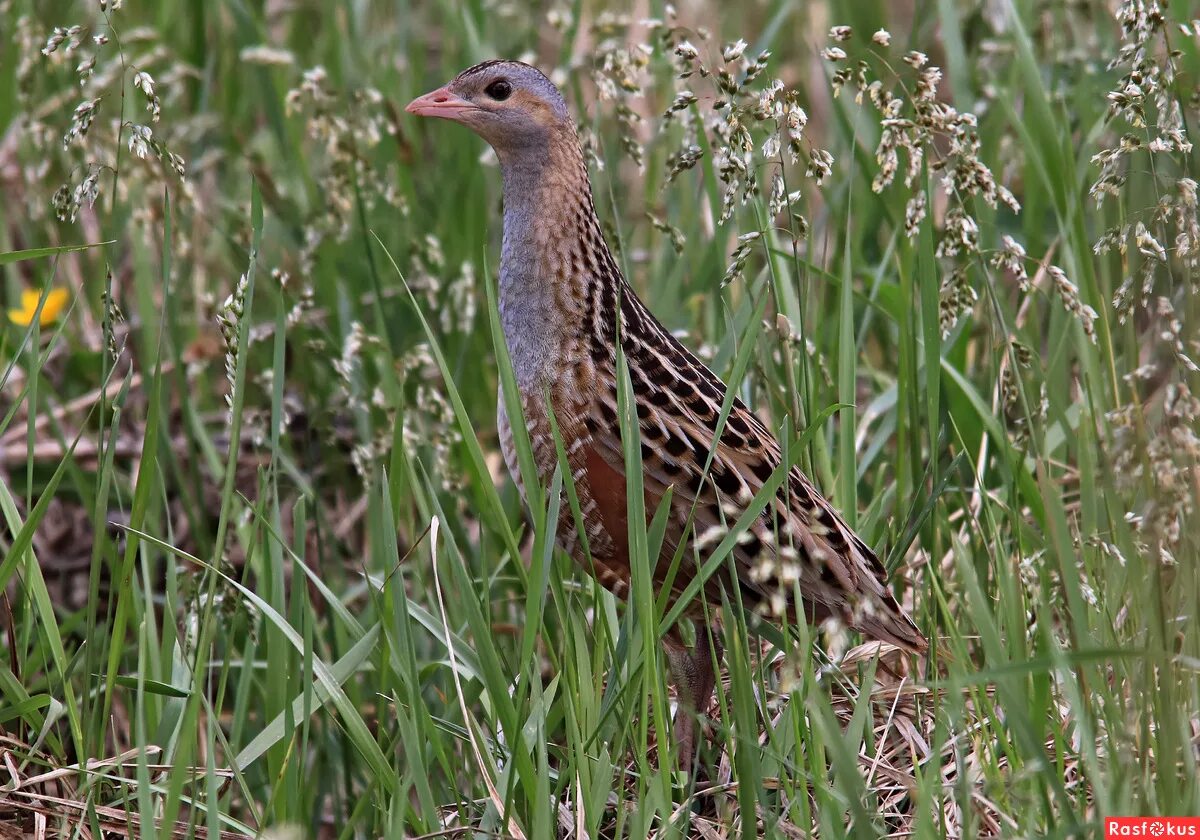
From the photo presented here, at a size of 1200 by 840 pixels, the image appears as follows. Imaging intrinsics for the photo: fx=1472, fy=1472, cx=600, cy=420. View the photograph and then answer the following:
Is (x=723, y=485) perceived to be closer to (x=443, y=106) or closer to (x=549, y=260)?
(x=549, y=260)

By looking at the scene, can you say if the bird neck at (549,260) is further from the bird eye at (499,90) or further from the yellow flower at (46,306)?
the yellow flower at (46,306)

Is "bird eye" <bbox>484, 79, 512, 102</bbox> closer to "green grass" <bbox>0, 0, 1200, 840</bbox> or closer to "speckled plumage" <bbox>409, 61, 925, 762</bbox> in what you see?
"speckled plumage" <bbox>409, 61, 925, 762</bbox>

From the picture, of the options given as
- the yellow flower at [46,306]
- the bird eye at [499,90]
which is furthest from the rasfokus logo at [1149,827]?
the yellow flower at [46,306]

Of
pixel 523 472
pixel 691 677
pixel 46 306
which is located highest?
pixel 46 306

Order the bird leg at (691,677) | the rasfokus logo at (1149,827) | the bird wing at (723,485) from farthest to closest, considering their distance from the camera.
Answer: the bird leg at (691,677), the bird wing at (723,485), the rasfokus logo at (1149,827)

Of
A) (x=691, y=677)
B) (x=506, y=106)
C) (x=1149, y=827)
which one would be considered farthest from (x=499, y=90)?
(x=1149, y=827)

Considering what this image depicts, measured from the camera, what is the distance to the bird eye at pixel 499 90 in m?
3.31

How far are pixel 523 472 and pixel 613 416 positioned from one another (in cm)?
43

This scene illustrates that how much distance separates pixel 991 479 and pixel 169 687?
2.04 m

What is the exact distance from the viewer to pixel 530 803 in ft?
7.88

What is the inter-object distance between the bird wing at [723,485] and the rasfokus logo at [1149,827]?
0.74 meters

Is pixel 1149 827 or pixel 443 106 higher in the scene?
pixel 443 106

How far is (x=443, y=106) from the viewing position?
3365 millimetres

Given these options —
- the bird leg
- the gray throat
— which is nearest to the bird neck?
the gray throat
